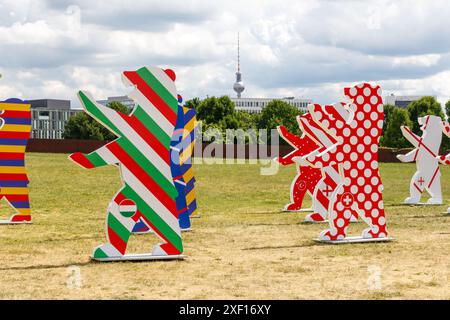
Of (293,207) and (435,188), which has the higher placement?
(435,188)

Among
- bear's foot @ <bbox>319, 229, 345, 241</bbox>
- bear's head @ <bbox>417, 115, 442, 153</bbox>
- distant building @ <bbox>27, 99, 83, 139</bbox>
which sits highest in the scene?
bear's head @ <bbox>417, 115, 442, 153</bbox>

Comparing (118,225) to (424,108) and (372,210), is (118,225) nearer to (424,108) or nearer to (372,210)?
(372,210)

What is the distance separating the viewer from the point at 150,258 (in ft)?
33.8

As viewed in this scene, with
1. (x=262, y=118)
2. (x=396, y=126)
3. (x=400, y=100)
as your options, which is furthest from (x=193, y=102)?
(x=400, y=100)

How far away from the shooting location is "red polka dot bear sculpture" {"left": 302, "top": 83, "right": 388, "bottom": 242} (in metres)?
12.1

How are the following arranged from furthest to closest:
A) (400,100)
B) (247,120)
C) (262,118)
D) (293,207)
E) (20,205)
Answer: (400,100) → (247,120) → (262,118) → (293,207) → (20,205)

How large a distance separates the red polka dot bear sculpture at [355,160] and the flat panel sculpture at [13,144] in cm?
602

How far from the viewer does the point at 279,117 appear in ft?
319

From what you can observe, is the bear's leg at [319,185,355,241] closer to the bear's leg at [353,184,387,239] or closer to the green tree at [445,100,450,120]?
the bear's leg at [353,184,387,239]

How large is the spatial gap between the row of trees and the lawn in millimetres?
62907

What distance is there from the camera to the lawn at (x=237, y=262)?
8258 millimetres

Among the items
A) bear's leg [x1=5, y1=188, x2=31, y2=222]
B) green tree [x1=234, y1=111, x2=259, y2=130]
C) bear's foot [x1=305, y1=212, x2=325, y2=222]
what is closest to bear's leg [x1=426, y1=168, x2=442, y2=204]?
bear's foot [x1=305, y1=212, x2=325, y2=222]

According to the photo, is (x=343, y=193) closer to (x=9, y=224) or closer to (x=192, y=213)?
(x=192, y=213)

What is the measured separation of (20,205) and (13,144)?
4.05 ft
